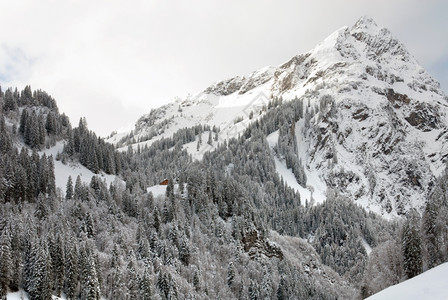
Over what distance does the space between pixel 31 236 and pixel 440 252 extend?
75.9 meters

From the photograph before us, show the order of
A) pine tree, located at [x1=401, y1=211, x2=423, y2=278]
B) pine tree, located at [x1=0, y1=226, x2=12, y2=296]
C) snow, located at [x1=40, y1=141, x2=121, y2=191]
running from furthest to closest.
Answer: snow, located at [x1=40, y1=141, x2=121, y2=191], pine tree, located at [x1=401, y1=211, x2=423, y2=278], pine tree, located at [x1=0, y1=226, x2=12, y2=296]

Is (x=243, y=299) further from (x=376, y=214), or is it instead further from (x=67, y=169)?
(x=376, y=214)

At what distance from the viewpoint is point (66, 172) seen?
4892 inches

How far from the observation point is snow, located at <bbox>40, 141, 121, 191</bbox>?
118 m

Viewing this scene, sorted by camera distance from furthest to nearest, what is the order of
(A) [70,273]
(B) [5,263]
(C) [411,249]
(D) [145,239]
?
(D) [145,239], (C) [411,249], (A) [70,273], (B) [5,263]

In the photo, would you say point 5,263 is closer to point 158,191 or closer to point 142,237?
point 142,237

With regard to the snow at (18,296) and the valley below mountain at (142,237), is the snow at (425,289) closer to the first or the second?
the valley below mountain at (142,237)

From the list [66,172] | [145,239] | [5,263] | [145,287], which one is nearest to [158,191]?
[66,172]

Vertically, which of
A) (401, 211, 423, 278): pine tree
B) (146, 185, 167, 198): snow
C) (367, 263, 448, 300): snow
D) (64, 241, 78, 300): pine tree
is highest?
(146, 185, 167, 198): snow

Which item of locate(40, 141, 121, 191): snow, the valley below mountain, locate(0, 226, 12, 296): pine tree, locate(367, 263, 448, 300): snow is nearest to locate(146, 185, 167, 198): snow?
the valley below mountain

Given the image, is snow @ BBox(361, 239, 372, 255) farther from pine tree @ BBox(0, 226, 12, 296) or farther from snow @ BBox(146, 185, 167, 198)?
pine tree @ BBox(0, 226, 12, 296)

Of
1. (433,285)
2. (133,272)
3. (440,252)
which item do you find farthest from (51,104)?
(433,285)

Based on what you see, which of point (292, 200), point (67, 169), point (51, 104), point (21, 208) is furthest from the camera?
point (292, 200)

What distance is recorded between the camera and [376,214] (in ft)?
640
